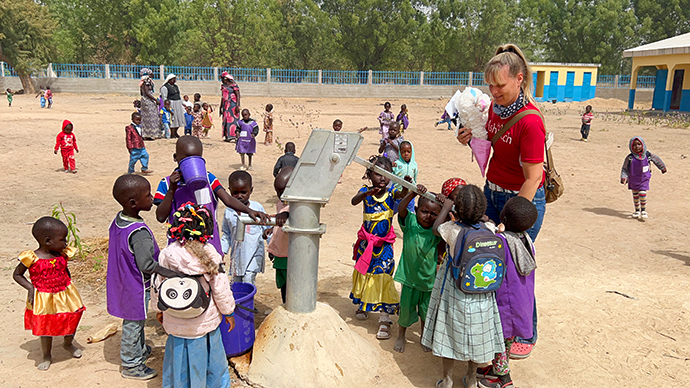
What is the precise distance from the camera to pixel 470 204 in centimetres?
299

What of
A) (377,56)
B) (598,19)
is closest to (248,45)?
(377,56)

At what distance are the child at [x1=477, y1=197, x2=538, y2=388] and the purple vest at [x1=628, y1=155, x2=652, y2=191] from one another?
5.79 m

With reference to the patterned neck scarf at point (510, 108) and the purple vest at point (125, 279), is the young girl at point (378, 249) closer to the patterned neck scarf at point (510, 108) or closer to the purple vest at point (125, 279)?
the patterned neck scarf at point (510, 108)

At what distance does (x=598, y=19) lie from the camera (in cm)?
3953

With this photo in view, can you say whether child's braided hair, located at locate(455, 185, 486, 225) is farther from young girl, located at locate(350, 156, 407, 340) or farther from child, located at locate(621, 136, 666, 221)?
child, located at locate(621, 136, 666, 221)

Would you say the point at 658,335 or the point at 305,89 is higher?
the point at 305,89

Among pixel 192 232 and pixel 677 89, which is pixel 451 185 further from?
pixel 677 89

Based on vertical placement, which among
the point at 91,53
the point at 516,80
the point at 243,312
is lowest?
the point at 243,312

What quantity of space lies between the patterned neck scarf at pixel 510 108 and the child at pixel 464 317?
473mm

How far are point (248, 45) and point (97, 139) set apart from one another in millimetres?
27596

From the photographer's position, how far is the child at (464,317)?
3016 millimetres

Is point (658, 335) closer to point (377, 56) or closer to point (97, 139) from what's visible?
point (97, 139)

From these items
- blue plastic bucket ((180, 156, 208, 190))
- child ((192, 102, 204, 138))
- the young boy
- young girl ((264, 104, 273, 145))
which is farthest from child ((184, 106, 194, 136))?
the young boy

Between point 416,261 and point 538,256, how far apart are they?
2930 mm
